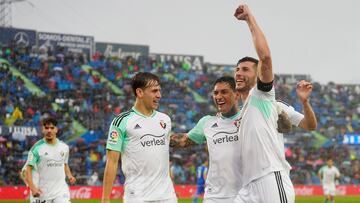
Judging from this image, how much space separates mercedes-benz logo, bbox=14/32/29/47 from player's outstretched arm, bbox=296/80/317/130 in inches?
1553

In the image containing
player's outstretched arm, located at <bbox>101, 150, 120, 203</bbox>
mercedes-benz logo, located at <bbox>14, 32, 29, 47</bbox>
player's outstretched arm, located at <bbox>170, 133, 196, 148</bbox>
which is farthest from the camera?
mercedes-benz logo, located at <bbox>14, 32, 29, 47</bbox>

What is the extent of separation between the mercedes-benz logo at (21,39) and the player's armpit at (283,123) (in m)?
39.4

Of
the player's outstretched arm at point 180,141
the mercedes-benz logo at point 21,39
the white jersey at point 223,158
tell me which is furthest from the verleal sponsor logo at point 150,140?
the mercedes-benz logo at point 21,39

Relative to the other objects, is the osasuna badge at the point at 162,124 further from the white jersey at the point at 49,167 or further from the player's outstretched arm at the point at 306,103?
the white jersey at the point at 49,167

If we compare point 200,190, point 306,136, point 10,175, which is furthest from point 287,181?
point 306,136

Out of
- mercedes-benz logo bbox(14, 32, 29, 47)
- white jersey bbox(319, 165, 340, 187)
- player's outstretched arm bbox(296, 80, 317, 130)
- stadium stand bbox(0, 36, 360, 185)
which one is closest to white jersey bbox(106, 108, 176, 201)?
player's outstretched arm bbox(296, 80, 317, 130)

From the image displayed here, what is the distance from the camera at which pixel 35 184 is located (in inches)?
499

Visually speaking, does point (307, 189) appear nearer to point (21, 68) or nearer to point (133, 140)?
point (21, 68)

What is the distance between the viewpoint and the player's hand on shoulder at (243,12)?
6.46m

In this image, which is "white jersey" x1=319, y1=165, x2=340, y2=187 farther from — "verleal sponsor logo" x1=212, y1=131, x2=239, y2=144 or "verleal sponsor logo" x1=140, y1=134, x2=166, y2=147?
"verleal sponsor logo" x1=140, y1=134, x2=166, y2=147

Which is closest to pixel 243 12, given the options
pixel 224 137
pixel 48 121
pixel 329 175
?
pixel 224 137

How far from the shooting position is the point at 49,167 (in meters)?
12.8

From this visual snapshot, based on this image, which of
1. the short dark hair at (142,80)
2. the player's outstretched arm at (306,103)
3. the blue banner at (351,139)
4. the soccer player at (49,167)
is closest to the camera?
the player's outstretched arm at (306,103)

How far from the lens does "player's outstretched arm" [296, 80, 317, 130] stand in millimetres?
7031
